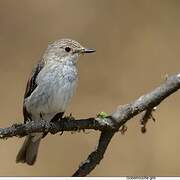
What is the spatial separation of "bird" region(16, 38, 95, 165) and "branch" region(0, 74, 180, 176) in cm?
77

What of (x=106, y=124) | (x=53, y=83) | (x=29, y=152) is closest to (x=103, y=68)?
(x=29, y=152)

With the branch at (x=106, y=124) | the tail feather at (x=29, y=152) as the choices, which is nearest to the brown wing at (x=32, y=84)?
the tail feather at (x=29, y=152)

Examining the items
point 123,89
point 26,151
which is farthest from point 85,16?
point 26,151

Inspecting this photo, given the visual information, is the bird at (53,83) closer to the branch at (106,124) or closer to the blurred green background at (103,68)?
the branch at (106,124)

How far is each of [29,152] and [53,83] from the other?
64 cm

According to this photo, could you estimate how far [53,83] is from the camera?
487 cm

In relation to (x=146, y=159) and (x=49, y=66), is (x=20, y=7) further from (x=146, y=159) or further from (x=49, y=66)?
(x=49, y=66)

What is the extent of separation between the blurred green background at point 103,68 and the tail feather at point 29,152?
5.68 ft

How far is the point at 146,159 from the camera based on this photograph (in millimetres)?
7621

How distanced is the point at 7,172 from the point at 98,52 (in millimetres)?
2046

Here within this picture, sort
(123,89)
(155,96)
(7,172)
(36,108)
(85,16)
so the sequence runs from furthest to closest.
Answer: (85,16), (123,89), (7,172), (36,108), (155,96)

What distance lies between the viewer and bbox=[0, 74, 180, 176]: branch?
3.86 metres

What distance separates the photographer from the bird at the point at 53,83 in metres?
4.86

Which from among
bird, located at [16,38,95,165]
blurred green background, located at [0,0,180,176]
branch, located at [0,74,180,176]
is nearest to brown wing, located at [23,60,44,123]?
bird, located at [16,38,95,165]
